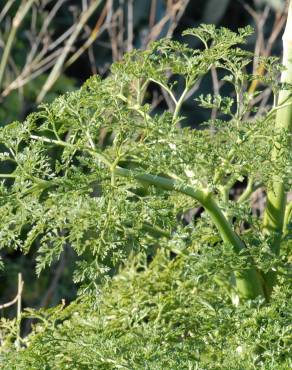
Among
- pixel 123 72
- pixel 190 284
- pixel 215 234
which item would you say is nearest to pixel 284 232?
pixel 215 234

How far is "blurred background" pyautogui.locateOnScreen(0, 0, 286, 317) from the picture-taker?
3.56m

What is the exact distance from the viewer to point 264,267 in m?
1.18

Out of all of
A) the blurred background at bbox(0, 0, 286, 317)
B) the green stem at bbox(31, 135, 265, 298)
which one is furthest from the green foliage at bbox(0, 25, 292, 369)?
the blurred background at bbox(0, 0, 286, 317)

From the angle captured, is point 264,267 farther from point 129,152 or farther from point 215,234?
point 129,152

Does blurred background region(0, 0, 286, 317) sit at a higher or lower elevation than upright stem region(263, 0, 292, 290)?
higher

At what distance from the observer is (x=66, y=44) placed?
12.4 ft

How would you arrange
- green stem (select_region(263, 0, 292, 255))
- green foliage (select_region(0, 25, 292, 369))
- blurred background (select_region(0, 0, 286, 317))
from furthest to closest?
blurred background (select_region(0, 0, 286, 317)) < green stem (select_region(263, 0, 292, 255)) < green foliage (select_region(0, 25, 292, 369))

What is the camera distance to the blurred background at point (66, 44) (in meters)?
3.56

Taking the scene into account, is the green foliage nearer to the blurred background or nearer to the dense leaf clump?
the dense leaf clump

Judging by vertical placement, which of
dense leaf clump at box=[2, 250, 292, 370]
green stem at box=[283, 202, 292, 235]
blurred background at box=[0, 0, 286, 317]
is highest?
blurred background at box=[0, 0, 286, 317]

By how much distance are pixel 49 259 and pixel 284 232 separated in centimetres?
38

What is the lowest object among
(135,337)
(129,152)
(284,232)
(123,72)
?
(135,337)

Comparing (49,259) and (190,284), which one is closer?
(49,259)

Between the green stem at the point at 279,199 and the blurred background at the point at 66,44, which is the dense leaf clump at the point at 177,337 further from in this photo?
the blurred background at the point at 66,44
